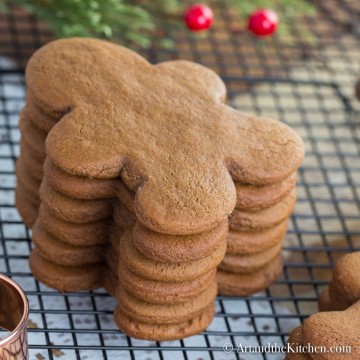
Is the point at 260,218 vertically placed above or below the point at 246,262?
above

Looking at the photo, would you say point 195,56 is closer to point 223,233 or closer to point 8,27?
point 8,27

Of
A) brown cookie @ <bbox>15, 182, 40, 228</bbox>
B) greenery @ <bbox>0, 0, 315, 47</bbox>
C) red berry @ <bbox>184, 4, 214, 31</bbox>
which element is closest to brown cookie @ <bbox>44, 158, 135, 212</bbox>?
brown cookie @ <bbox>15, 182, 40, 228</bbox>

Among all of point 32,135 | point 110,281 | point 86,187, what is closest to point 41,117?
point 32,135

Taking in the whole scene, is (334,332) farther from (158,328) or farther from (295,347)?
(158,328)

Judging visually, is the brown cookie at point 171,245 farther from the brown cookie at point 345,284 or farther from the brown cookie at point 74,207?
the brown cookie at point 345,284

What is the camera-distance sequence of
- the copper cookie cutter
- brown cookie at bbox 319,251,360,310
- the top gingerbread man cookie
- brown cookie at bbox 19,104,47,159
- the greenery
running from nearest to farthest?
the copper cookie cutter < the top gingerbread man cookie < brown cookie at bbox 319,251,360,310 < brown cookie at bbox 19,104,47,159 < the greenery

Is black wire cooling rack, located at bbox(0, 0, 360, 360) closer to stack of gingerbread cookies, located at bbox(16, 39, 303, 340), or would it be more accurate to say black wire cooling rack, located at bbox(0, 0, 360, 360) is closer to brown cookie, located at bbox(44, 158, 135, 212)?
stack of gingerbread cookies, located at bbox(16, 39, 303, 340)

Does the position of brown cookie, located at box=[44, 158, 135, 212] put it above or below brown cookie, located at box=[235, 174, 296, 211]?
above

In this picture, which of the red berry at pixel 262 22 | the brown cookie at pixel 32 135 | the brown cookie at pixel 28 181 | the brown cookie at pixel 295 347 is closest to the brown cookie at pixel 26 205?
the brown cookie at pixel 28 181
